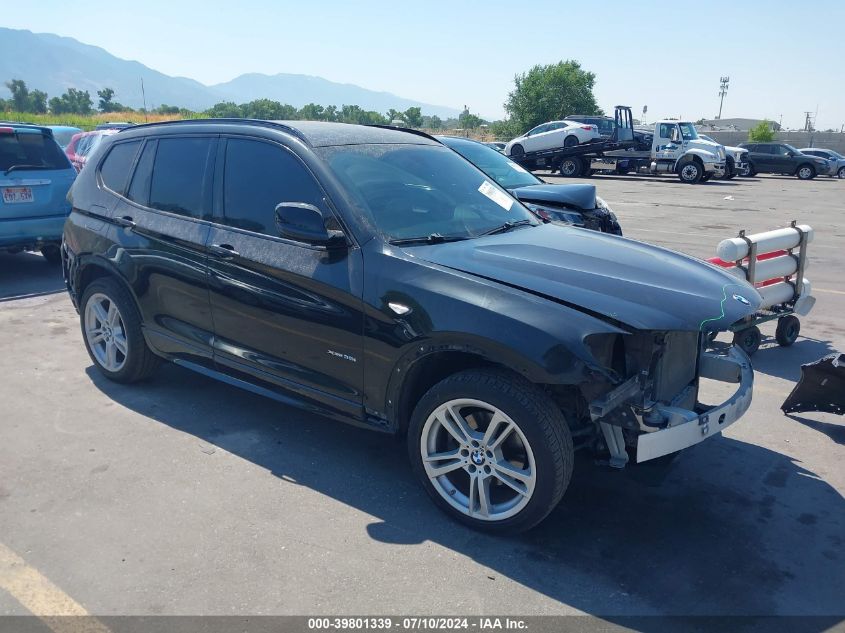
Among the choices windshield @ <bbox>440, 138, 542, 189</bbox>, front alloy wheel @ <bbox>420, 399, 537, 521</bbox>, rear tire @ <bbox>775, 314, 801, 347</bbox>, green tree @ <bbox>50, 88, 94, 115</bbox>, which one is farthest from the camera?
green tree @ <bbox>50, 88, 94, 115</bbox>

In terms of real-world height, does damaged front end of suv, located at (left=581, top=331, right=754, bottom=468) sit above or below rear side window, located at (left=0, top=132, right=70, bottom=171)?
below

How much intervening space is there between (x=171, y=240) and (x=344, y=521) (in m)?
2.18

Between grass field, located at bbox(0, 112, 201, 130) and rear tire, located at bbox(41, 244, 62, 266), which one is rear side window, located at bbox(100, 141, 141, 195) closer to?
rear tire, located at bbox(41, 244, 62, 266)

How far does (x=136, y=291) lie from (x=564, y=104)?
205ft

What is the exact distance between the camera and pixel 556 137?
30359 millimetres

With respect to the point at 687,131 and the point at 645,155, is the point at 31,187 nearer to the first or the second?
the point at 645,155

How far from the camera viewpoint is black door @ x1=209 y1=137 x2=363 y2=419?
3.71 metres

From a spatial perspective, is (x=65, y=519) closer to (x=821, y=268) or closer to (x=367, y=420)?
(x=367, y=420)

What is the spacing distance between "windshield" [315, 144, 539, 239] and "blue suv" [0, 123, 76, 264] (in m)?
5.89

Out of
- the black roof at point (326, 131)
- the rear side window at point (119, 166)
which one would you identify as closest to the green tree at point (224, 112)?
the rear side window at point (119, 166)

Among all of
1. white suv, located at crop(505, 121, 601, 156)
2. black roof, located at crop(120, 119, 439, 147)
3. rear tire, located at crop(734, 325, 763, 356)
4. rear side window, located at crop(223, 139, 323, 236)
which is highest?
white suv, located at crop(505, 121, 601, 156)

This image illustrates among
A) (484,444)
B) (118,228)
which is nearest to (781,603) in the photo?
(484,444)

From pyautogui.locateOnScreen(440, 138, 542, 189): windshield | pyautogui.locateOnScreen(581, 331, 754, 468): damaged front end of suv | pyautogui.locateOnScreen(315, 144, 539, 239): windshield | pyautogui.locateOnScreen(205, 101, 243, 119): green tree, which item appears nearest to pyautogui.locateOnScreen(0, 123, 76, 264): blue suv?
pyautogui.locateOnScreen(440, 138, 542, 189): windshield

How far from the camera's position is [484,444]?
3.33 metres
